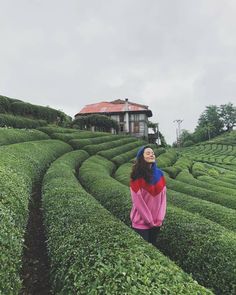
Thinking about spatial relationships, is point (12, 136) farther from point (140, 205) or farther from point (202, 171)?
point (202, 171)

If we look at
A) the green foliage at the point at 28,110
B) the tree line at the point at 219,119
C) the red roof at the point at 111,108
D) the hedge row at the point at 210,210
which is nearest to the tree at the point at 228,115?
the tree line at the point at 219,119

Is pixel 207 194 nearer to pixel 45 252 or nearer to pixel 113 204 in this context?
pixel 113 204

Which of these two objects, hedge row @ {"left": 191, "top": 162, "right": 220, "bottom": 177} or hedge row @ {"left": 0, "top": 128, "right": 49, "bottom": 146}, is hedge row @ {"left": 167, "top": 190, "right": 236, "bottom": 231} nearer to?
hedge row @ {"left": 0, "top": 128, "right": 49, "bottom": 146}

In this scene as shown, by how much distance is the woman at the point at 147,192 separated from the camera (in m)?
6.73

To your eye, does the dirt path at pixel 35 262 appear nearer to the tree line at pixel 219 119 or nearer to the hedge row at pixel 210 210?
the hedge row at pixel 210 210

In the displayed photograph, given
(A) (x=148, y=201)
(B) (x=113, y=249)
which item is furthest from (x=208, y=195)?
(B) (x=113, y=249)

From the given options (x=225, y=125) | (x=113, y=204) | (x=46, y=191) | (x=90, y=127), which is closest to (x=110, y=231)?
(x=113, y=204)

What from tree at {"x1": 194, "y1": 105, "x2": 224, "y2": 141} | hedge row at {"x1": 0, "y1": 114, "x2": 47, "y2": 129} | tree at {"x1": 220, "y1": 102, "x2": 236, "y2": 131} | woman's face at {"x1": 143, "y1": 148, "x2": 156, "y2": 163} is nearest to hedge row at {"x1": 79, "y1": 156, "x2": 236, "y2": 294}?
woman's face at {"x1": 143, "y1": 148, "x2": 156, "y2": 163}

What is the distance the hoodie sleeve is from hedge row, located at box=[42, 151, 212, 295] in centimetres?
47

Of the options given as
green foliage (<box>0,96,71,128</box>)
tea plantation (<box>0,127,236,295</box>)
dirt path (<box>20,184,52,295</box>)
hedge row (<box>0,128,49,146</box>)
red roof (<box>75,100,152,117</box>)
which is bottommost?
dirt path (<box>20,184,52,295</box>)

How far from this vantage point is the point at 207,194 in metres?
15.8

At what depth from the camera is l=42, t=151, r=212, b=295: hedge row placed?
4289 millimetres

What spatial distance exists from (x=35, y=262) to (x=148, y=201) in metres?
3.07

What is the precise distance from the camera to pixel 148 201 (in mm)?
6797
